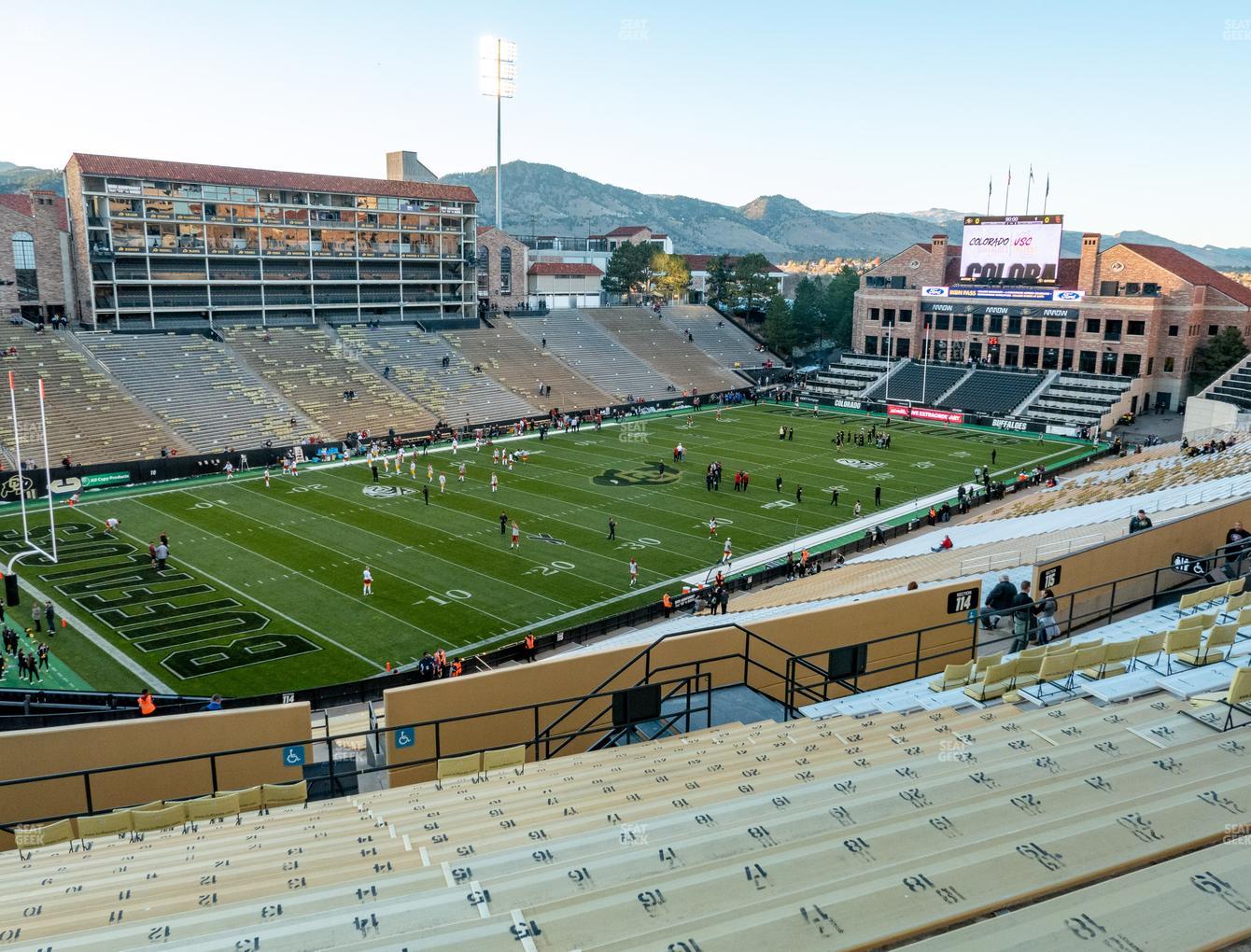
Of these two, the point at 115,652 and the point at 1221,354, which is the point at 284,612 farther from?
the point at 1221,354

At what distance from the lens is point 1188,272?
64938 millimetres

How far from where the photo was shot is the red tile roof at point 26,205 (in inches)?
2095

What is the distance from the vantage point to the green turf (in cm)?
2500

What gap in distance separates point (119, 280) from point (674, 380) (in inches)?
1505

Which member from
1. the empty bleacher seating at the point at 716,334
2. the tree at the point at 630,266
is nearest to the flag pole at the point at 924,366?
the empty bleacher seating at the point at 716,334

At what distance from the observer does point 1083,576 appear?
1777cm

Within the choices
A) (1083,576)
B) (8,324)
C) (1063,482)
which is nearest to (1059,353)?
(1063,482)

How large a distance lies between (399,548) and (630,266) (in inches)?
2535

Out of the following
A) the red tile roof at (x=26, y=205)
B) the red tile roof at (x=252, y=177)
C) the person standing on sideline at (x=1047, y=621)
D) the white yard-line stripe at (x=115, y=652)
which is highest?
the red tile roof at (x=252, y=177)

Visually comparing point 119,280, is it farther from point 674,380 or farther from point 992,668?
point 992,668

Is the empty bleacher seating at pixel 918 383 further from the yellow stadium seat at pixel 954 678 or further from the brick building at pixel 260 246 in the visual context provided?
the yellow stadium seat at pixel 954 678

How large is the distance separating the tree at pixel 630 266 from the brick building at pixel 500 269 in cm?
1435

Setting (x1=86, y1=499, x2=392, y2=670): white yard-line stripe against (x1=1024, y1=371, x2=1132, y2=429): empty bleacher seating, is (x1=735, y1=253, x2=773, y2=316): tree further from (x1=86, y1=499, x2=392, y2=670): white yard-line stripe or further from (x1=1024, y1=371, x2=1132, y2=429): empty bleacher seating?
(x1=86, y1=499, x2=392, y2=670): white yard-line stripe

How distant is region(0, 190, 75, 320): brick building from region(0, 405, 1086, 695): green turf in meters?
21.2
